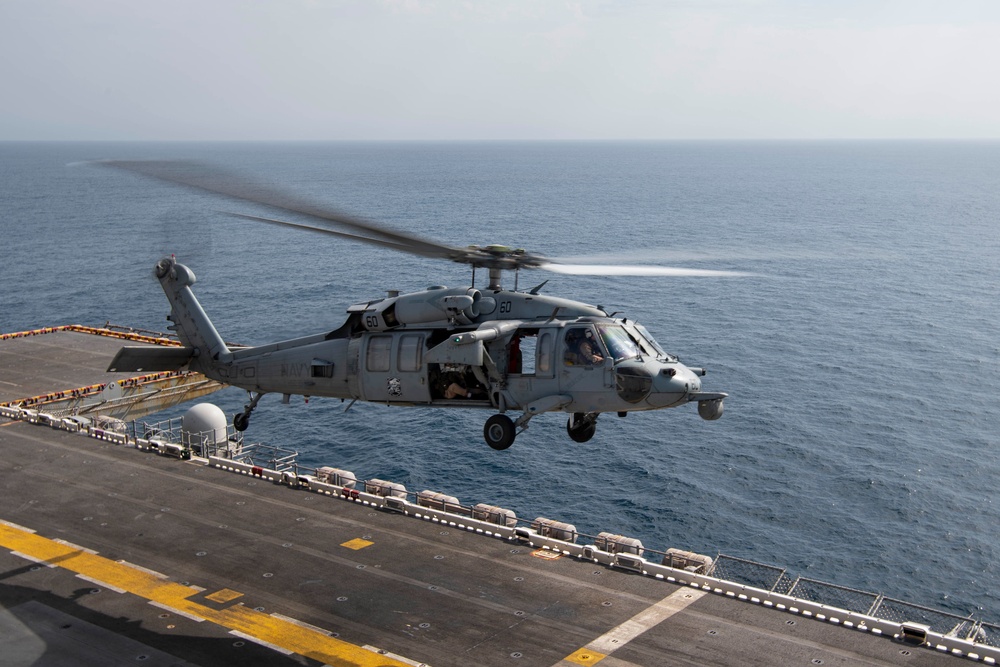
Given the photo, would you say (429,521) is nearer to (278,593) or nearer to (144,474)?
(278,593)

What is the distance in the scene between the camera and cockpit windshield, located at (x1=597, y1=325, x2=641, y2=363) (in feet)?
72.7

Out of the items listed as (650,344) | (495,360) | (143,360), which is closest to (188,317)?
(143,360)

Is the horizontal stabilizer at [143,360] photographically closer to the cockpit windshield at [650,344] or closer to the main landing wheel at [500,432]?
the main landing wheel at [500,432]

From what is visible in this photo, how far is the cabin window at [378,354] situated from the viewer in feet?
78.2

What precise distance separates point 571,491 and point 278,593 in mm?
24594

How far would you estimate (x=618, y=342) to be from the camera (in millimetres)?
22328

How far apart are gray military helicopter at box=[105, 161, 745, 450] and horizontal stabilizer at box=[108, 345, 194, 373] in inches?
1.7

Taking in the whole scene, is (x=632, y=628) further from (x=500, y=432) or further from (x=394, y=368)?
(x=394, y=368)

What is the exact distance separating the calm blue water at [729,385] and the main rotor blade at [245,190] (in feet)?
18.9

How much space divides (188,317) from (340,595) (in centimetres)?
1006

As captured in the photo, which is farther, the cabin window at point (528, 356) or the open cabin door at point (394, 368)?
the open cabin door at point (394, 368)

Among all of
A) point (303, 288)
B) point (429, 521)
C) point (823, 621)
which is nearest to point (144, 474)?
point (429, 521)

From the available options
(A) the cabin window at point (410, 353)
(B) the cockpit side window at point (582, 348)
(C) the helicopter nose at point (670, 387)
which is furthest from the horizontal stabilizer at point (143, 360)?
(C) the helicopter nose at point (670, 387)

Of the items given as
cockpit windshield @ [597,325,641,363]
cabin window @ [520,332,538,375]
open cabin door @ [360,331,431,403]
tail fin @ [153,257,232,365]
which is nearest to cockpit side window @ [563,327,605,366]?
cockpit windshield @ [597,325,641,363]
